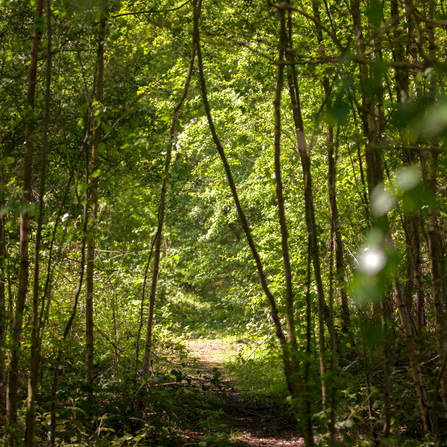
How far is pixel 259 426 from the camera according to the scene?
4.54m

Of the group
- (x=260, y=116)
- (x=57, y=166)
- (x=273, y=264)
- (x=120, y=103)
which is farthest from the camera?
(x=260, y=116)

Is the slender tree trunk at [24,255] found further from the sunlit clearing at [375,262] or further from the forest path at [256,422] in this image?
the forest path at [256,422]

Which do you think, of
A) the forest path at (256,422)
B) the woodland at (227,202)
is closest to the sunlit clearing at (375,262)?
the woodland at (227,202)

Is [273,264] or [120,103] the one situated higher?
[120,103]

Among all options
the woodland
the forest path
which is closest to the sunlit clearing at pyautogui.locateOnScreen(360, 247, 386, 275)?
the woodland

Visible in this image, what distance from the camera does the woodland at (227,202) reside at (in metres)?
1.92

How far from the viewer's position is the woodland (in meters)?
1.92

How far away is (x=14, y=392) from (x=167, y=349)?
3516 millimetres

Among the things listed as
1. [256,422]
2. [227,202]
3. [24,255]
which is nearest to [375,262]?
[24,255]

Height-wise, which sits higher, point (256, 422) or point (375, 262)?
point (375, 262)

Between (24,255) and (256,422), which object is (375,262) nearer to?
(24,255)

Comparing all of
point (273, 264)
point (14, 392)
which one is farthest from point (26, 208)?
point (273, 264)

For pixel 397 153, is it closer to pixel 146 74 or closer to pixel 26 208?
pixel 26 208

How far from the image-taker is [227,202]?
31.6 ft
